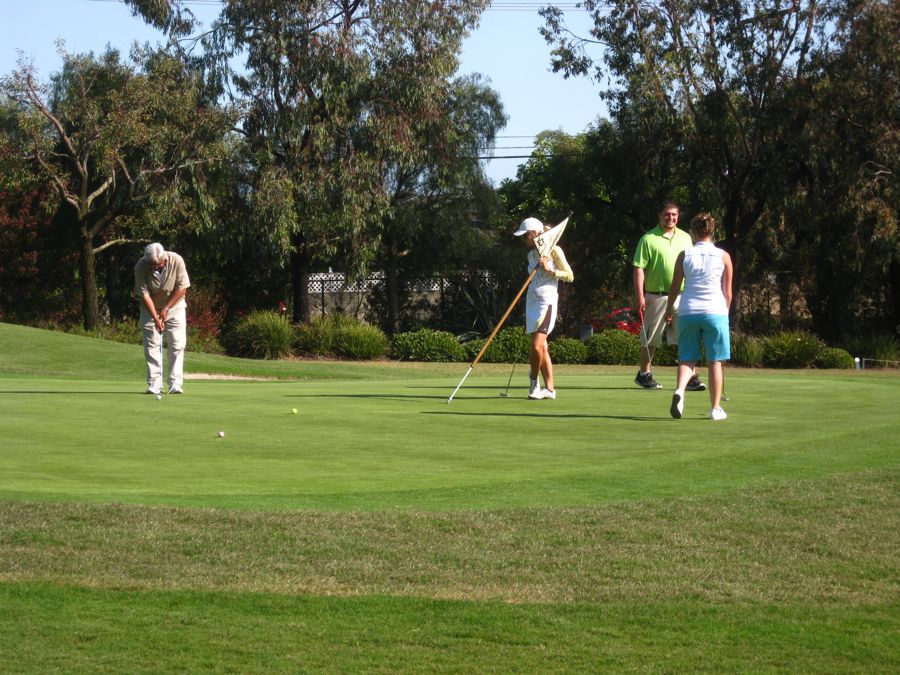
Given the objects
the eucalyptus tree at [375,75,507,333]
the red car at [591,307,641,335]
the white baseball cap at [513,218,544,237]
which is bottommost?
the red car at [591,307,641,335]

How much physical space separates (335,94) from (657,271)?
21374 mm

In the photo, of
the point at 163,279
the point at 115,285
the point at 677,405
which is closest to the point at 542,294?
the point at 677,405

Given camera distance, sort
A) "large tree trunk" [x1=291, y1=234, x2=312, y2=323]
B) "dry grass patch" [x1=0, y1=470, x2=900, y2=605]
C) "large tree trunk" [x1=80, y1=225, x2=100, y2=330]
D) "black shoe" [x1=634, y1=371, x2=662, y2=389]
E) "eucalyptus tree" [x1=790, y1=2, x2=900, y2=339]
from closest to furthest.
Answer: "dry grass patch" [x1=0, y1=470, x2=900, y2=605], "black shoe" [x1=634, y1=371, x2=662, y2=389], "eucalyptus tree" [x1=790, y1=2, x2=900, y2=339], "large tree trunk" [x1=80, y1=225, x2=100, y2=330], "large tree trunk" [x1=291, y1=234, x2=312, y2=323]

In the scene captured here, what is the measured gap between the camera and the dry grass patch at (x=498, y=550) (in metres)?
5.84

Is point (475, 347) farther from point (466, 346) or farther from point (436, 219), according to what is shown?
point (436, 219)

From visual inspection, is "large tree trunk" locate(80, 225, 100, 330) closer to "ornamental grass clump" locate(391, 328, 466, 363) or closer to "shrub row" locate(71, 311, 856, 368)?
"shrub row" locate(71, 311, 856, 368)

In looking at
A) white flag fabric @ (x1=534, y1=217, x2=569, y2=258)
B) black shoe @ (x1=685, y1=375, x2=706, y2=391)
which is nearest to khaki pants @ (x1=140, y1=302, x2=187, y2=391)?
white flag fabric @ (x1=534, y1=217, x2=569, y2=258)

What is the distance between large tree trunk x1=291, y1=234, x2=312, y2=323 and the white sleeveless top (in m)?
25.2

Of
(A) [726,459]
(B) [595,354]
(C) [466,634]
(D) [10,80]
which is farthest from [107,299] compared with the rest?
(C) [466,634]

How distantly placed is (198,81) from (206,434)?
26356 millimetres

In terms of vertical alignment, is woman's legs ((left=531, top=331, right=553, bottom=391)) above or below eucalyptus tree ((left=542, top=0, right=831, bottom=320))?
below

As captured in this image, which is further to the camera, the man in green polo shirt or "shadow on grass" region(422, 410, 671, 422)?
the man in green polo shirt

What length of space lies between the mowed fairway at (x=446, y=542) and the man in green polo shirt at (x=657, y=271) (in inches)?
111

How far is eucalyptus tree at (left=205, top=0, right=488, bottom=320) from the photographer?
34.0 metres
